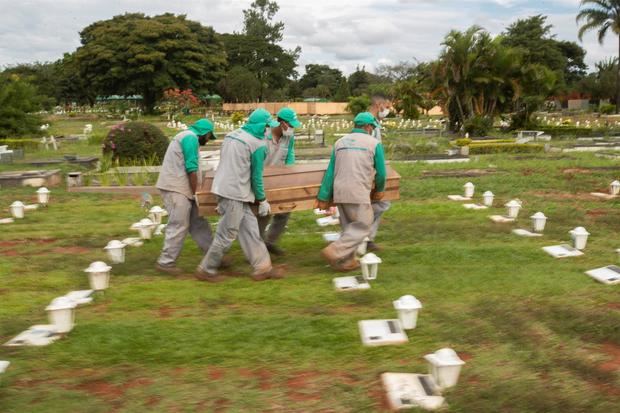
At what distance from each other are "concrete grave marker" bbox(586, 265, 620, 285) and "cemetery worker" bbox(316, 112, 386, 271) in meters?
1.98

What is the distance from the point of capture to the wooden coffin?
5250mm

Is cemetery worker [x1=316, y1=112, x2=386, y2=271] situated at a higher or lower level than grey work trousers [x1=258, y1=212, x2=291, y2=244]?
higher

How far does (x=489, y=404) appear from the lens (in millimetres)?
2918

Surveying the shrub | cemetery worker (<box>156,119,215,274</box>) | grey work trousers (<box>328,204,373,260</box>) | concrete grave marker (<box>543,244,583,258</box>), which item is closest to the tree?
the shrub

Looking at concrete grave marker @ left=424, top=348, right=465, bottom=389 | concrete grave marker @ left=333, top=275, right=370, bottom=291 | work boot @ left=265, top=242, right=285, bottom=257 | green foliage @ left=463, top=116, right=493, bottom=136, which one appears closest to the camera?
concrete grave marker @ left=424, top=348, right=465, bottom=389

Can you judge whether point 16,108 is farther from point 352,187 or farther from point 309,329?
point 309,329

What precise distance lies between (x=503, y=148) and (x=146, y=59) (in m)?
33.3

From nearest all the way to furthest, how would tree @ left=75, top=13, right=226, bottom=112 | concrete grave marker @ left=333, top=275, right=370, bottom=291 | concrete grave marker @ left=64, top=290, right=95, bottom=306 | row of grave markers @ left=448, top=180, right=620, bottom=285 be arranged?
concrete grave marker @ left=64, top=290, right=95, bottom=306 < concrete grave marker @ left=333, top=275, right=370, bottom=291 < row of grave markers @ left=448, top=180, right=620, bottom=285 < tree @ left=75, top=13, right=226, bottom=112

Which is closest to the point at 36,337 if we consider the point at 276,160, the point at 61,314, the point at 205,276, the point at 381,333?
the point at 61,314

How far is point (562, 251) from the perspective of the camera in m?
5.69

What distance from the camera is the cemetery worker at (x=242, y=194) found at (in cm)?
488

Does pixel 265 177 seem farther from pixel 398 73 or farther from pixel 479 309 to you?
pixel 398 73

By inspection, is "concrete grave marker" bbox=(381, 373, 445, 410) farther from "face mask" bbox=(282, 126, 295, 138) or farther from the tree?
the tree

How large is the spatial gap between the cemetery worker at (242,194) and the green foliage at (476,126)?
1846 centimetres
